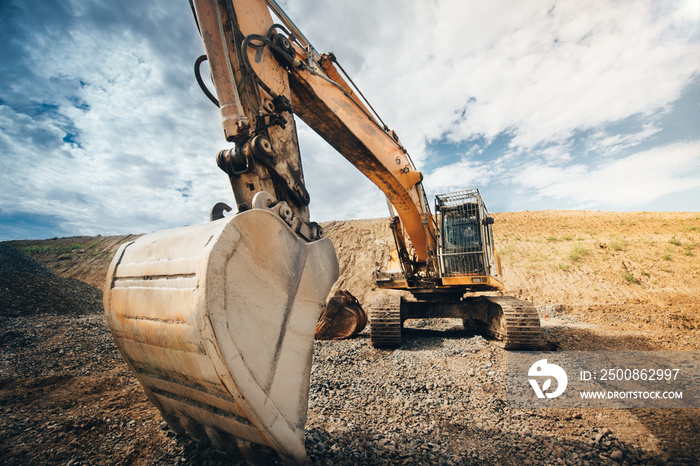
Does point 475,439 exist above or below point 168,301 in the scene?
below

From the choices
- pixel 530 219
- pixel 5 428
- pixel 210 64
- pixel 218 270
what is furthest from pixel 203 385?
pixel 530 219

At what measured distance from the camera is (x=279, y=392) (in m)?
1.81

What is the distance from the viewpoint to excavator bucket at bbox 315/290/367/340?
7.35 meters

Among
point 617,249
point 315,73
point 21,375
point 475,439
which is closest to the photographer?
point 475,439

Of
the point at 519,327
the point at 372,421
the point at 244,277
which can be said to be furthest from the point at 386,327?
the point at 244,277

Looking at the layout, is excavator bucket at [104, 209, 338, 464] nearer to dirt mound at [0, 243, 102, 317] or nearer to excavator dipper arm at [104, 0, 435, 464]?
excavator dipper arm at [104, 0, 435, 464]

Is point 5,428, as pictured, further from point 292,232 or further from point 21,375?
point 292,232

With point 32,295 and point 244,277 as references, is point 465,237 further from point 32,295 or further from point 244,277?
point 32,295

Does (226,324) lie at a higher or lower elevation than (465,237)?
lower

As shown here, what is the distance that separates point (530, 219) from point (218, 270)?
31.8 meters

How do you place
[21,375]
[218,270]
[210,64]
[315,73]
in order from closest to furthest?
[218,270] < [210,64] < [315,73] < [21,375]

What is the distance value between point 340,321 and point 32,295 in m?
9.45

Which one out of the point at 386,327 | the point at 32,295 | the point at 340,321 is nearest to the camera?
the point at 386,327

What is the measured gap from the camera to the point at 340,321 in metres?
7.53
